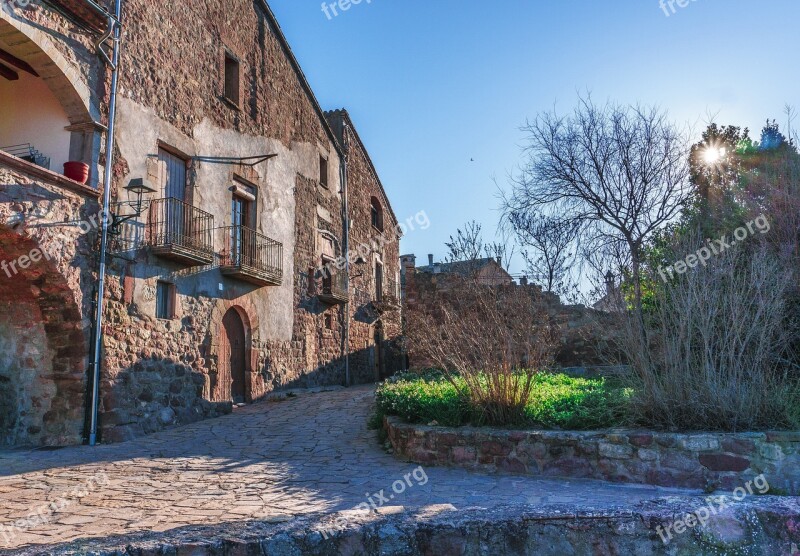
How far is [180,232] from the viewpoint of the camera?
10.7 m

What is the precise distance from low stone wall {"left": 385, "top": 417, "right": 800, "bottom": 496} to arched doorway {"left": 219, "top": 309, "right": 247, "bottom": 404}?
6516mm

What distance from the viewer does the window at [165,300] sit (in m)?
10.1

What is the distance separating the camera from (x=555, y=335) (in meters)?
11.0

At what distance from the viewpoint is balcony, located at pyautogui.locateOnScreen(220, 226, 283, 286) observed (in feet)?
39.3

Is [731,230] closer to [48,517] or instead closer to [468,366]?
[468,366]

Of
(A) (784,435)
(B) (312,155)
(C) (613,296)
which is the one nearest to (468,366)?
(C) (613,296)

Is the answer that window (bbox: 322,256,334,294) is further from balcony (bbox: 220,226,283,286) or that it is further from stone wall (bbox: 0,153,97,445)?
stone wall (bbox: 0,153,97,445)

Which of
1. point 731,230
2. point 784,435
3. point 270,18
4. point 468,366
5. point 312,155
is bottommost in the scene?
point 784,435

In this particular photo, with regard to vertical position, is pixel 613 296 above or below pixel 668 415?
above

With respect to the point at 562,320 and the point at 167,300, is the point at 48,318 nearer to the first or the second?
the point at 167,300

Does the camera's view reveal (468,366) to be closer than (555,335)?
Yes

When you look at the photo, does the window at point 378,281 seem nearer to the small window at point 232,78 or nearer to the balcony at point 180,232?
the small window at point 232,78

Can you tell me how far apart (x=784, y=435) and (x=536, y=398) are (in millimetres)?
2413

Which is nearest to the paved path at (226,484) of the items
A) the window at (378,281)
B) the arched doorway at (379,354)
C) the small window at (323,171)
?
the small window at (323,171)
